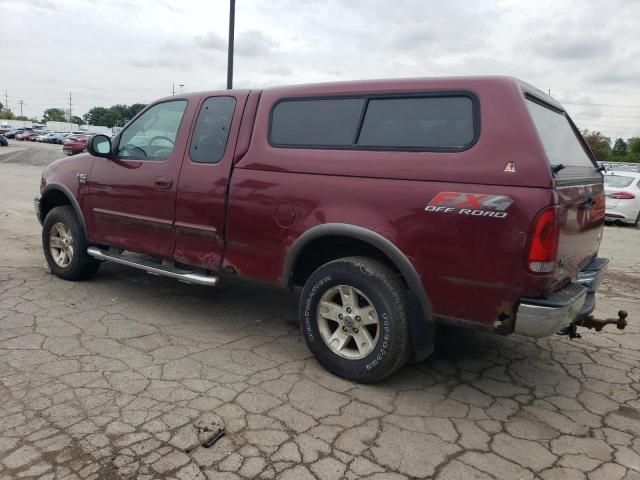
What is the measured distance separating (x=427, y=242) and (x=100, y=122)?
124976mm

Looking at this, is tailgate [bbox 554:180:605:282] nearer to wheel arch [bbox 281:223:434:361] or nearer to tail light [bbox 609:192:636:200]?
wheel arch [bbox 281:223:434:361]

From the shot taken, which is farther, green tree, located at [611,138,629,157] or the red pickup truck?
Answer: green tree, located at [611,138,629,157]

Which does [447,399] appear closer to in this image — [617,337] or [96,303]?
[617,337]

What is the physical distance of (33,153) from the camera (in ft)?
92.6

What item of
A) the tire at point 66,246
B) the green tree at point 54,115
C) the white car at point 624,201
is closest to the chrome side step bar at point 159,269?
the tire at point 66,246

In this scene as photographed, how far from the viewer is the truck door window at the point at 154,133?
4570 millimetres

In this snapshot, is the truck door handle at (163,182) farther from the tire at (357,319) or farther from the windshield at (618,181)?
the windshield at (618,181)

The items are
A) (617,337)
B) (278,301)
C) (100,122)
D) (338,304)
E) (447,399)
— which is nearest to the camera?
(447,399)

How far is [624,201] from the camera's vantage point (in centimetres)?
1211

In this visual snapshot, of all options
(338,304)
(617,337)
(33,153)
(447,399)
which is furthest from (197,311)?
(33,153)

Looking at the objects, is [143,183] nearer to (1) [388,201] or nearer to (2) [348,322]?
(2) [348,322]

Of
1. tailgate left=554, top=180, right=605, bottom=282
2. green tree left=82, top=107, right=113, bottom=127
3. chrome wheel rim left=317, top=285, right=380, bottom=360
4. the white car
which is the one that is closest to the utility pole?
the white car

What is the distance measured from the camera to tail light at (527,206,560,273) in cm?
276

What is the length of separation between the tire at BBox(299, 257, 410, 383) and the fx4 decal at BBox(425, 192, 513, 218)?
1.88 ft
